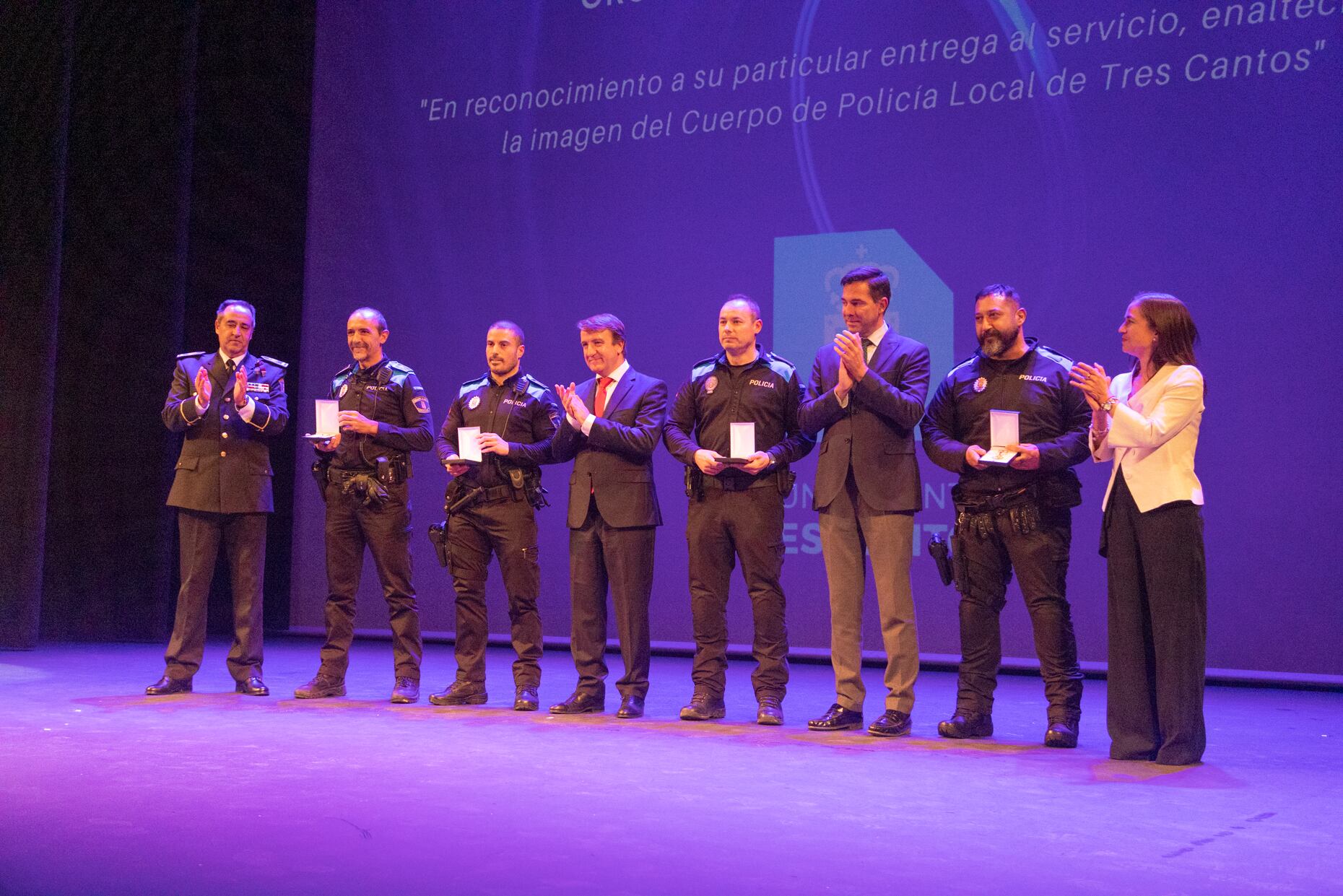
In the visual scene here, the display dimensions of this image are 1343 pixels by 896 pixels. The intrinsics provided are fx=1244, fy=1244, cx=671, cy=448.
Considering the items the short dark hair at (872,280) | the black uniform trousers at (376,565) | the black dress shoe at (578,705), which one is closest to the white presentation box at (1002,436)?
the short dark hair at (872,280)

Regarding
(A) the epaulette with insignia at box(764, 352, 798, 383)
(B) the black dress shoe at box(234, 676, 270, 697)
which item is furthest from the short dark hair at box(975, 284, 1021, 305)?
(B) the black dress shoe at box(234, 676, 270, 697)

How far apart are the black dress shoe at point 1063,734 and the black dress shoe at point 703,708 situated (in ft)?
4.12

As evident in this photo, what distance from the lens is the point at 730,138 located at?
7.11 metres

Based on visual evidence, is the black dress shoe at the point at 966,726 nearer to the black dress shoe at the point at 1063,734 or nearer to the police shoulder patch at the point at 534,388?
the black dress shoe at the point at 1063,734

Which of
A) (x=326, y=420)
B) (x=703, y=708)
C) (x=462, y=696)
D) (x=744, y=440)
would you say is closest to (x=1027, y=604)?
(x=744, y=440)

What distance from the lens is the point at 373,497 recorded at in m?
5.38

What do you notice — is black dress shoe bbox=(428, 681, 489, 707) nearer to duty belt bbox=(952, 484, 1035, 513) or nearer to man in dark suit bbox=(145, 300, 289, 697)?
man in dark suit bbox=(145, 300, 289, 697)

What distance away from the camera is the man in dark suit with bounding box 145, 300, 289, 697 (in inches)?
217

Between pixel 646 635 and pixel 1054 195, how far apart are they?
10.5ft

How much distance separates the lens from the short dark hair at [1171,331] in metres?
4.15

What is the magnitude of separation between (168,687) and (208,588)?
456 mm

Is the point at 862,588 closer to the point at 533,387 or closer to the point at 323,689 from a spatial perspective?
the point at 533,387

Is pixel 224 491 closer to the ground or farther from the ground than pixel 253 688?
farther from the ground

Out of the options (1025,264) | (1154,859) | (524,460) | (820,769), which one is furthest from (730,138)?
(1154,859)
